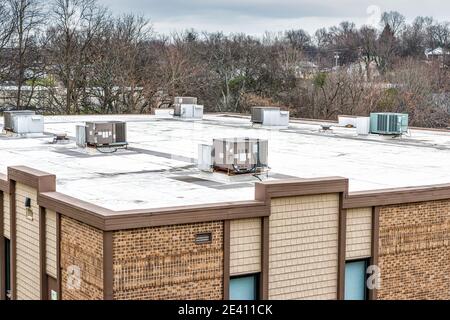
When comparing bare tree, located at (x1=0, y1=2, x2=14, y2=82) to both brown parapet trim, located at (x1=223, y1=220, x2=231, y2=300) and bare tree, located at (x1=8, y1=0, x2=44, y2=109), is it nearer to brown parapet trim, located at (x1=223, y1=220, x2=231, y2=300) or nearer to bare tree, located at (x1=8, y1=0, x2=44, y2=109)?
bare tree, located at (x1=8, y1=0, x2=44, y2=109)

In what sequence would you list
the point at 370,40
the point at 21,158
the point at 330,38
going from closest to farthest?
1. the point at 21,158
2. the point at 370,40
3. the point at 330,38

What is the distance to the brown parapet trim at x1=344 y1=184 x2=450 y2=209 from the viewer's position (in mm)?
19266

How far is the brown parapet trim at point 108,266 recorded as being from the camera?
15836 mm

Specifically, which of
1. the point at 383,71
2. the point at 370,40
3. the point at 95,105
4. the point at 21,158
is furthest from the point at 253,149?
the point at 370,40

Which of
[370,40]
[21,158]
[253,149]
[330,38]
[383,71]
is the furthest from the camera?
[330,38]

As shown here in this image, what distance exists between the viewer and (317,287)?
61.7ft

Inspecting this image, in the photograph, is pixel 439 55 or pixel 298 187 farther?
pixel 439 55

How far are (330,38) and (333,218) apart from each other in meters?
102

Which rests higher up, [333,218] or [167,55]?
[167,55]

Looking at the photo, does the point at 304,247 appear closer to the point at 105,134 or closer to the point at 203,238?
the point at 203,238

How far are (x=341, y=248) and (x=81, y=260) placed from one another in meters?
6.41

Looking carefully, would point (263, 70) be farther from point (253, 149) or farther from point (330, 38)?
point (253, 149)

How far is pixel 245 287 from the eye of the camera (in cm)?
1806

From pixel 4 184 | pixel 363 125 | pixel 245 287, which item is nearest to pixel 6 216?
pixel 4 184
